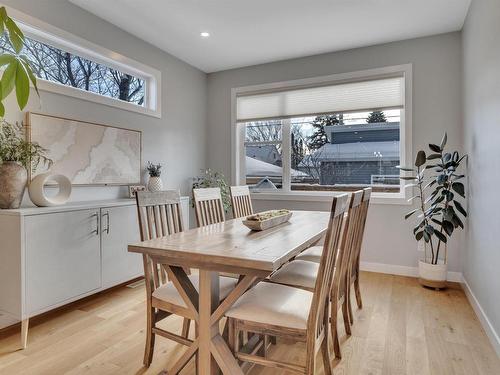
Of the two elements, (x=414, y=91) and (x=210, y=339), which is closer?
(x=210, y=339)

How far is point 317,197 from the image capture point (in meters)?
4.10

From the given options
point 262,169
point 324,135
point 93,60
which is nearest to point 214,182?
point 262,169

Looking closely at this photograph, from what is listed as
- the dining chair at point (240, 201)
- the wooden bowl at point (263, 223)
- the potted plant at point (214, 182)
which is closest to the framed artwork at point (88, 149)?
the potted plant at point (214, 182)

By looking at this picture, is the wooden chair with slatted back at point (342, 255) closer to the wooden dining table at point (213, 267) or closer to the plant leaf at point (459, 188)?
the wooden dining table at point (213, 267)

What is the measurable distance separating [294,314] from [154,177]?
2620 millimetres

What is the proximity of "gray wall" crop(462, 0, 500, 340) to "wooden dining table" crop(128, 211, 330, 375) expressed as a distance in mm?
1501

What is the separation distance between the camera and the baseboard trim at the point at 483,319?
6.81 feet

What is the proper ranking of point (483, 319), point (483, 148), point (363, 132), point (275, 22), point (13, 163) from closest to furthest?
point (13, 163) → point (483, 319) → point (483, 148) → point (275, 22) → point (363, 132)

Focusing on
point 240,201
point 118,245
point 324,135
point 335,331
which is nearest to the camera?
point 335,331

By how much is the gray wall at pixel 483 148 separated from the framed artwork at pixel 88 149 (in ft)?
10.8

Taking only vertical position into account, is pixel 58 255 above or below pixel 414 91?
below

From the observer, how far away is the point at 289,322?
146cm

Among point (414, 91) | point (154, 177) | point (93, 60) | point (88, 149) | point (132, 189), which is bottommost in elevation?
point (132, 189)

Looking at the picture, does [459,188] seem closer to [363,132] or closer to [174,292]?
[363,132]
